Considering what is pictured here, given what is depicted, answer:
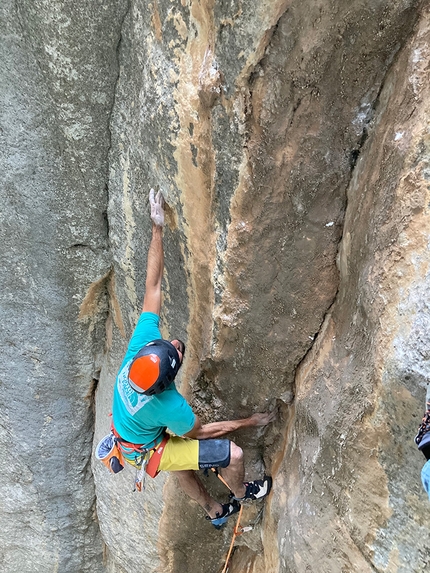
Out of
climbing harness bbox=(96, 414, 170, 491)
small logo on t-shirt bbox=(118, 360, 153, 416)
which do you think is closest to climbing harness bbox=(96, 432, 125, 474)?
climbing harness bbox=(96, 414, 170, 491)

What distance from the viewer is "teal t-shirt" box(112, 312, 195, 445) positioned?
271cm

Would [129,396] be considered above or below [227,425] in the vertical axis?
above

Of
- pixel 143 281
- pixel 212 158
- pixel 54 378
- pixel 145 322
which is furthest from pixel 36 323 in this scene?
pixel 212 158

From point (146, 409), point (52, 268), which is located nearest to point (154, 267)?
point (146, 409)

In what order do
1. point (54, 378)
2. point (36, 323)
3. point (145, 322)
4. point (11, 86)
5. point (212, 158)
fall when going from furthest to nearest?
1. point (54, 378)
2. point (36, 323)
3. point (11, 86)
4. point (145, 322)
5. point (212, 158)

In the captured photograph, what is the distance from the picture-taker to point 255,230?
7.99 ft

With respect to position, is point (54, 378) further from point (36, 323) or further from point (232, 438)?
point (232, 438)

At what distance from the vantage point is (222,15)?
2070mm

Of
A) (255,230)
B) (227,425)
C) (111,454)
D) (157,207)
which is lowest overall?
(111,454)

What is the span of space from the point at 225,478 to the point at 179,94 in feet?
8.08

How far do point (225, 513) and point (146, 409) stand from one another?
4.39 ft

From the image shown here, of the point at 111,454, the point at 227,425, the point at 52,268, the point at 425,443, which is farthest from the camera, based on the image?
the point at 52,268

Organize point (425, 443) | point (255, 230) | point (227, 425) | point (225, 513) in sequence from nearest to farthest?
point (425, 443) < point (255, 230) < point (227, 425) < point (225, 513)

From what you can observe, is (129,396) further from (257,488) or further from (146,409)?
(257,488)
